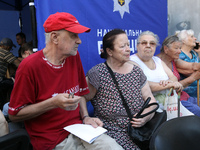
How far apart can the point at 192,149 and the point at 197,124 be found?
6.8 inches

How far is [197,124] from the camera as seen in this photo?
4.84 ft

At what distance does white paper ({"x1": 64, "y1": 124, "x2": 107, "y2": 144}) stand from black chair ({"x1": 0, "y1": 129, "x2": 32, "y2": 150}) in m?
0.69

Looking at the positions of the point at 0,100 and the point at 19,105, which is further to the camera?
the point at 0,100

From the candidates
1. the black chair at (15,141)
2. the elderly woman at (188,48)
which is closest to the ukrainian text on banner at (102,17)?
the elderly woman at (188,48)

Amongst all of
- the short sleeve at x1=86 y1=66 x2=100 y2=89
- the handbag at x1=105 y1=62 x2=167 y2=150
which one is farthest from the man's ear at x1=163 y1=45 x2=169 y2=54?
the short sleeve at x1=86 y1=66 x2=100 y2=89

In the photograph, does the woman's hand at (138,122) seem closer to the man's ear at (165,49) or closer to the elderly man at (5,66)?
the man's ear at (165,49)

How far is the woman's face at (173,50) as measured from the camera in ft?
11.0

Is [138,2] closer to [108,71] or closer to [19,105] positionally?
[108,71]

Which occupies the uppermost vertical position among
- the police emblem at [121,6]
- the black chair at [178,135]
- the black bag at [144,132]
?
the police emblem at [121,6]

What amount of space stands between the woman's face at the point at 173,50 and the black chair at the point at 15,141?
279 centimetres

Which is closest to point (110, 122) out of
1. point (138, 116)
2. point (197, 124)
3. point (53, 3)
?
point (138, 116)

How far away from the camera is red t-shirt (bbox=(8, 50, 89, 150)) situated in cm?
166

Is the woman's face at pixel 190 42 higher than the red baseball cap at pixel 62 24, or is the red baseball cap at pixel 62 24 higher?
the red baseball cap at pixel 62 24

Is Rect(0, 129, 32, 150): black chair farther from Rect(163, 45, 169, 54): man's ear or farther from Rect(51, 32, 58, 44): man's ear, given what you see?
Rect(163, 45, 169, 54): man's ear
